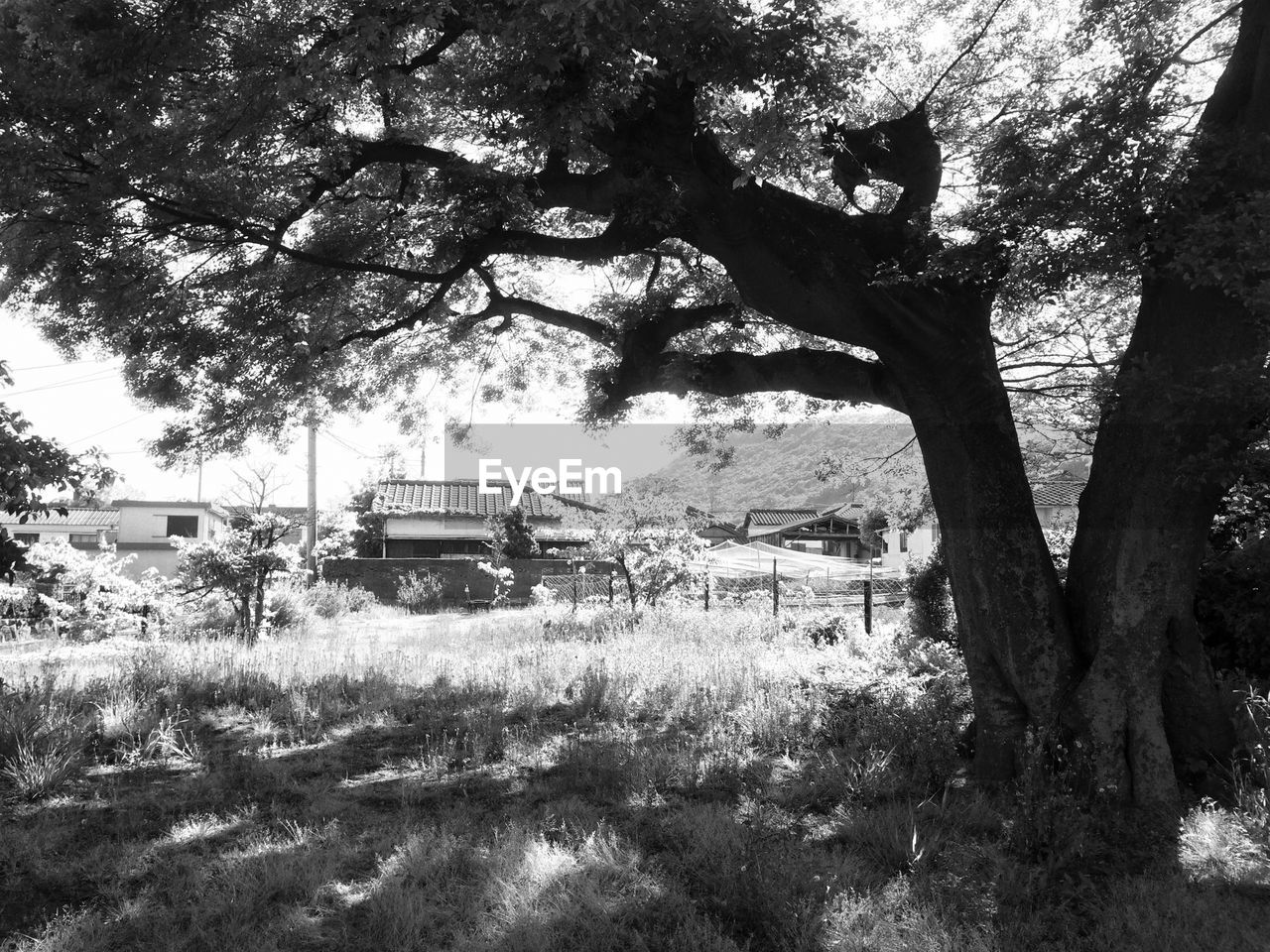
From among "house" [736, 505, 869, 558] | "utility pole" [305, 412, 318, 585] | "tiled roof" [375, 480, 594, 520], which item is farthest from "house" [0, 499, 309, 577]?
"house" [736, 505, 869, 558]

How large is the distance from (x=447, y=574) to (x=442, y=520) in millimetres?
11705

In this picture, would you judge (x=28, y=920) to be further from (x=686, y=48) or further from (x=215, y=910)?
(x=686, y=48)

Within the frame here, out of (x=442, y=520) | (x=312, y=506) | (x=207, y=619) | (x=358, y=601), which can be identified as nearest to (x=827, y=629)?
(x=207, y=619)

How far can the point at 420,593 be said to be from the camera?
23359 mm

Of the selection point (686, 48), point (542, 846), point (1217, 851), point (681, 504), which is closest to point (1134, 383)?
point (1217, 851)

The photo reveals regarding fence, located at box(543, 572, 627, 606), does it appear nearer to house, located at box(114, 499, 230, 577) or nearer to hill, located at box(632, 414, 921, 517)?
hill, located at box(632, 414, 921, 517)

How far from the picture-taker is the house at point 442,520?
35.6 m

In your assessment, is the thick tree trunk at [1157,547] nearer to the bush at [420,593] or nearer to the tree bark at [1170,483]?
the tree bark at [1170,483]

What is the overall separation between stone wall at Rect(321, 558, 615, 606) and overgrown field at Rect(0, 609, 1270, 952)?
17.0 m

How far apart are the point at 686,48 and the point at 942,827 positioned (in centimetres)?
434

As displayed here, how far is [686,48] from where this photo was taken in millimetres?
4477

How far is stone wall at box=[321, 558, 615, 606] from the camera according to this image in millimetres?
25266

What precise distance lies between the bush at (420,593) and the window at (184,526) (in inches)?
894

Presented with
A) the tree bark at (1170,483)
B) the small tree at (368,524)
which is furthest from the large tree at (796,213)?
the small tree at (368,524)
